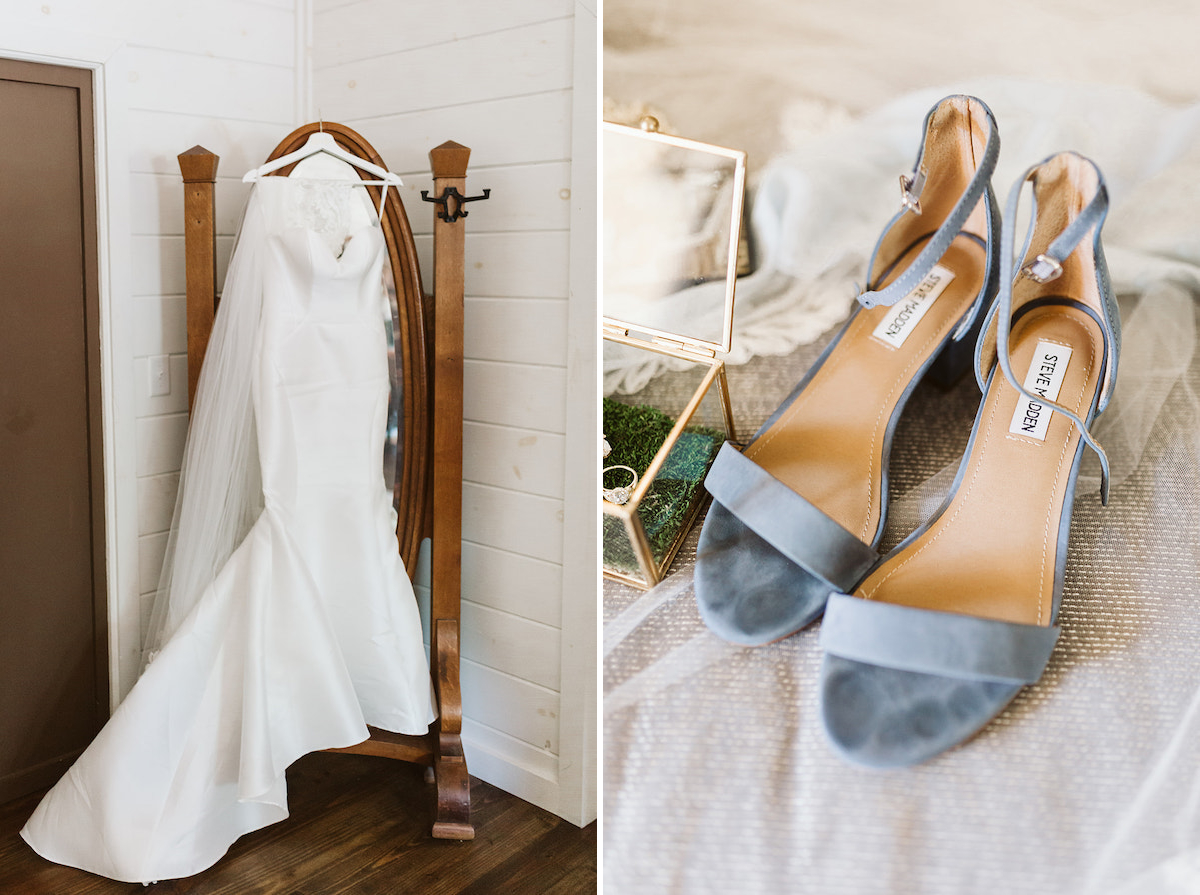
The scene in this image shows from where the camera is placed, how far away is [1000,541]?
0.67 m

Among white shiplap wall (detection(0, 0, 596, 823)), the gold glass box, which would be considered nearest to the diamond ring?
the gold glass box

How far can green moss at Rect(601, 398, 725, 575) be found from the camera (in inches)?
25.3

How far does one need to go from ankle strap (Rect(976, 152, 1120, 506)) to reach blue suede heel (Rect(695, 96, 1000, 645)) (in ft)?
0.14

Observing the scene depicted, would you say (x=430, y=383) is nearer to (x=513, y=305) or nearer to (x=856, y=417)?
(x=513, y=305)

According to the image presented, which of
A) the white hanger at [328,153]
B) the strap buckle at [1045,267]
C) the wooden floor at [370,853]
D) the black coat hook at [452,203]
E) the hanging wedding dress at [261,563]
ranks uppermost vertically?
the white hanger at [328,153]

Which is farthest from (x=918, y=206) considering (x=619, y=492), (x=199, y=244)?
(x=199, y=244)

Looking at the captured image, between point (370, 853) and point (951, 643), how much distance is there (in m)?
1.28

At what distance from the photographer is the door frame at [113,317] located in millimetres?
1464

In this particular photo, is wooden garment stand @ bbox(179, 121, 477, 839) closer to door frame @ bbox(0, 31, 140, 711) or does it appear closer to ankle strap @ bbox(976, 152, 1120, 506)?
door frame @ bbox(0, 31, 140, 711)

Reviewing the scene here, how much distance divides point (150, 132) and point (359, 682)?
1.07 metres

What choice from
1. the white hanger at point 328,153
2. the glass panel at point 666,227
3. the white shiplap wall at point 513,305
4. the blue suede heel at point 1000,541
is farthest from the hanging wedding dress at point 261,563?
the blue suede heel at point 1000,541

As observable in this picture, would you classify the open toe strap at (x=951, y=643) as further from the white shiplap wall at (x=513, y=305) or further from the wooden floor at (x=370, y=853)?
the wooden floor at (x=370, y=853)

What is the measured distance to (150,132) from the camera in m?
1.58

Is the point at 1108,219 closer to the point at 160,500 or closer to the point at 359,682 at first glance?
the point at 359,682
